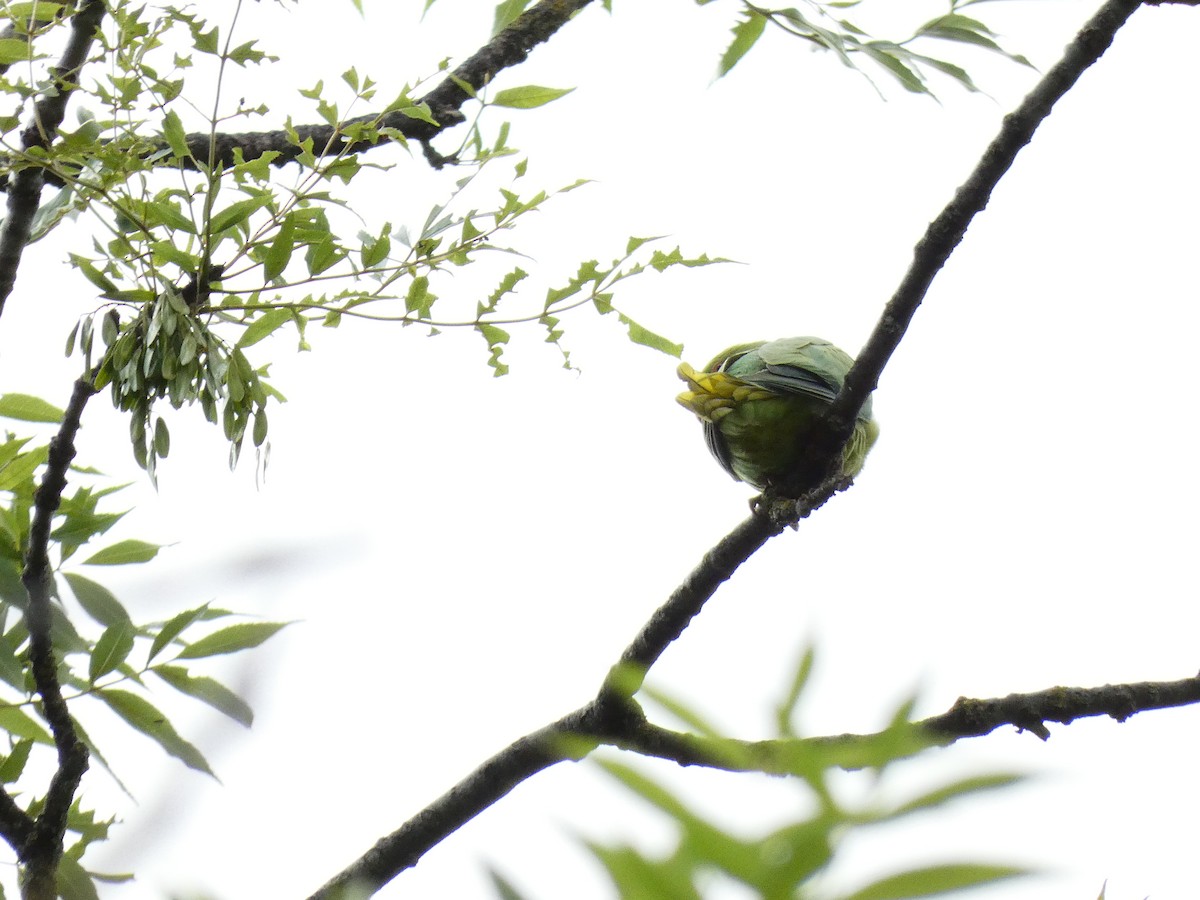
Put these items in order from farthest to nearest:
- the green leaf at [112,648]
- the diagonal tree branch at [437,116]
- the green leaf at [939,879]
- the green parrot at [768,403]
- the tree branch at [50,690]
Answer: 1. the green parrot at [768,403]
2. the diagonal tree branch at [437,116]
3. the green leaf at [112,648]
4. the tree branch at [50,690]
5. the green leaf at [939,879]

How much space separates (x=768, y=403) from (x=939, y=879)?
172 cm

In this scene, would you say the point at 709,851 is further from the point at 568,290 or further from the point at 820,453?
the point at 820,453

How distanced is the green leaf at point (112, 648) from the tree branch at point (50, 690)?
0.27ft

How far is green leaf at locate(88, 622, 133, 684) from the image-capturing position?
1.12 m

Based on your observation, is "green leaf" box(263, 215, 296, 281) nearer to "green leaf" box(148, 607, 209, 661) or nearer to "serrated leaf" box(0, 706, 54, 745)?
"green leaf" box(148, 607, 209, 661)

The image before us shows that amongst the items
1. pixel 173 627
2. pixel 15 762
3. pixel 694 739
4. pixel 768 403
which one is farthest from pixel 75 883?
pixel 768 403

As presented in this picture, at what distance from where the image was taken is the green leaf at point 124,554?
1185mm

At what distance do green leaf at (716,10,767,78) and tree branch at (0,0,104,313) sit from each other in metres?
0.66

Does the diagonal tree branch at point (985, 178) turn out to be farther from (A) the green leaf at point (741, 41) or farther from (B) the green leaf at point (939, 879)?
(B) the green leaf at point (939, 879)

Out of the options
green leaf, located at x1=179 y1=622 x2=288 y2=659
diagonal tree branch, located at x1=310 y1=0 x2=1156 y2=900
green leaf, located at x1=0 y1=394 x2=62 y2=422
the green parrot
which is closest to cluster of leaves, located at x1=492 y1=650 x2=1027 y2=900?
diagonal tree branch, located at x1=310 y1=0 x2=1156 y2=900

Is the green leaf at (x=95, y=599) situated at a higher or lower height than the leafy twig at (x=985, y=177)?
lower

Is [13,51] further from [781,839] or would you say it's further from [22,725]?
[781,839]

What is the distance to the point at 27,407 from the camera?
4.10ft

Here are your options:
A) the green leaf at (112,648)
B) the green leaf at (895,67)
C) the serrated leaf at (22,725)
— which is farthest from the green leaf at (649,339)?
the serrated leaf at (22,725)
